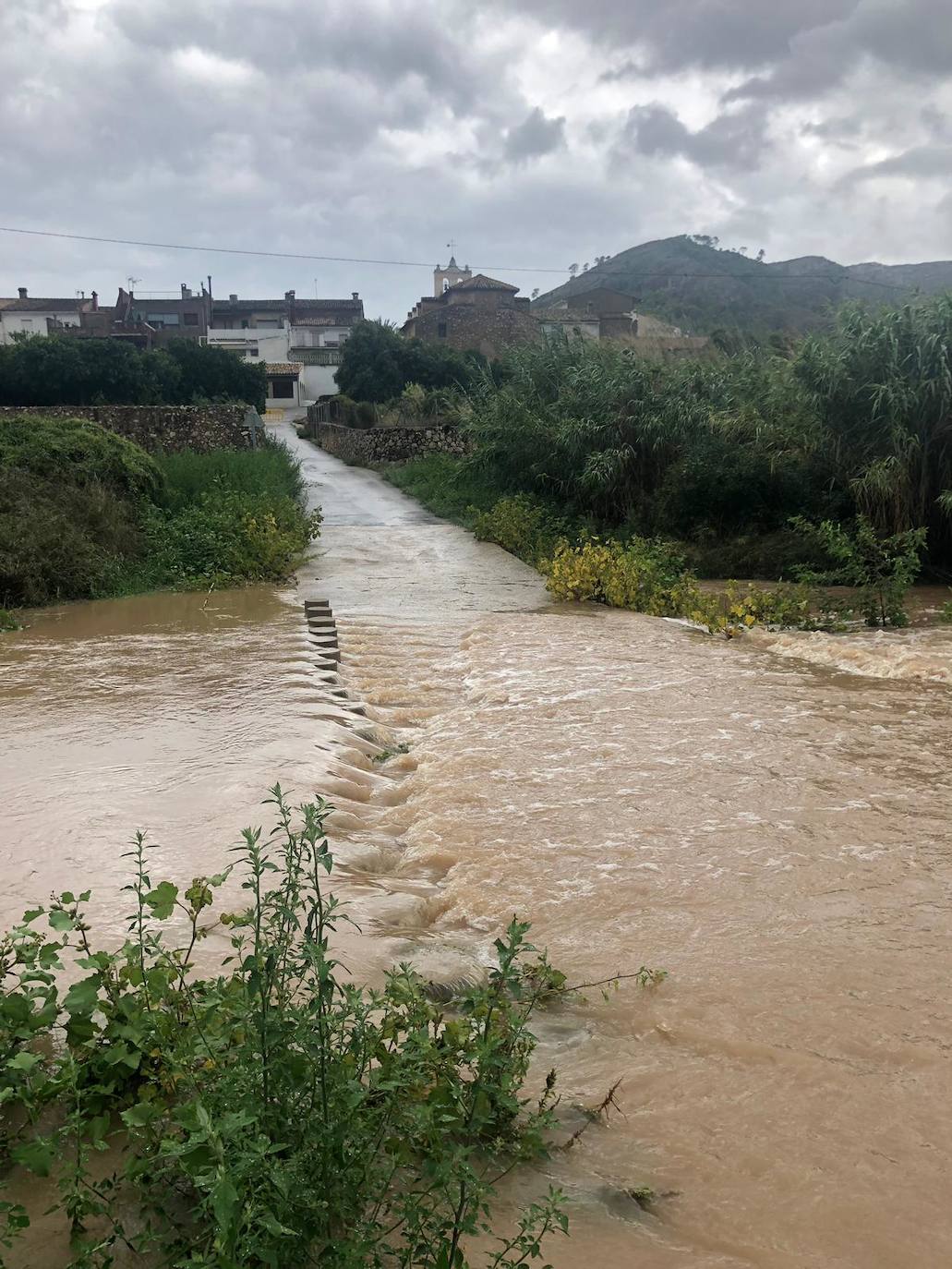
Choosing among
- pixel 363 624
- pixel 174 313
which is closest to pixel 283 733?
pixel 363 624

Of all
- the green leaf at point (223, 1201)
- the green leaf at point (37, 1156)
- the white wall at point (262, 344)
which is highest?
the white wall at point (262, 344)

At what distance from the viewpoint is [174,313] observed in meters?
74.6

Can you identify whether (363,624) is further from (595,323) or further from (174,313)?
(174,313)

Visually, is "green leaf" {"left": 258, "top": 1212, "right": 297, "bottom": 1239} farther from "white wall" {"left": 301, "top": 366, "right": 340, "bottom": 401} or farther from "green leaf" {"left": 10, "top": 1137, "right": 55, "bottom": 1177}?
"white wall" {"left": 301, "top": 366, "right": 340, "bottom": 401}

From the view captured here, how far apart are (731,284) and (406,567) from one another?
300 ft

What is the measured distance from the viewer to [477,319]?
62062mm

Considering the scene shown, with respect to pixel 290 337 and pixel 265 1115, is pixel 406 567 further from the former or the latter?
pixel 290 337

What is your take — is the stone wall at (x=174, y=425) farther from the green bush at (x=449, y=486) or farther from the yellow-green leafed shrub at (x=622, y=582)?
the yellow-green leafed shrub at (x=622, y=582)

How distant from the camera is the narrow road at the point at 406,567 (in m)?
13.1

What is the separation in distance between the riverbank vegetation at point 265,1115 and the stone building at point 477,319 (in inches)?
2246

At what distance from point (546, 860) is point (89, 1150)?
9.14ft

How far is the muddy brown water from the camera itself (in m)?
2.87

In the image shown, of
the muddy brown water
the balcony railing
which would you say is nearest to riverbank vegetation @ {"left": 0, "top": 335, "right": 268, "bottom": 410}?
the balcony railing

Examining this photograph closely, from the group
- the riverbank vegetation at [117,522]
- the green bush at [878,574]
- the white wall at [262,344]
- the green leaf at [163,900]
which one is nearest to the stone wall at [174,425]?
the riverbank vegetation at [117,522]
